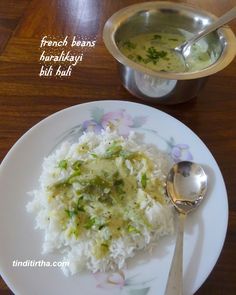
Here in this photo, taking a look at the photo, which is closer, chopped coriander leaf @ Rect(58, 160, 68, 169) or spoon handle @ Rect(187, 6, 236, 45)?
chopped coriander leaf @ Rect(58, 160, 68, 169)

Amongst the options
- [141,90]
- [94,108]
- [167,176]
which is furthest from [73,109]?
[167,176]

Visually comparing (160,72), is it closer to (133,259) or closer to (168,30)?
(168,30)

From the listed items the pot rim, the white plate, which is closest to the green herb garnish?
the pot rim

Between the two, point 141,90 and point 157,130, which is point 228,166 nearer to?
point 157,130

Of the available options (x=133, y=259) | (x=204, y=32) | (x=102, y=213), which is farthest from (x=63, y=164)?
(x=204, y=32)

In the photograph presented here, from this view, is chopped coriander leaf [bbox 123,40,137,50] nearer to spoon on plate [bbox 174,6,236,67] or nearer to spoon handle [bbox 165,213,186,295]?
spoon on plate [bbox 174,6,236,67]

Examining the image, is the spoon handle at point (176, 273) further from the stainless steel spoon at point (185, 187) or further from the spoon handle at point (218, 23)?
the spoon handle at point (218, 23)
